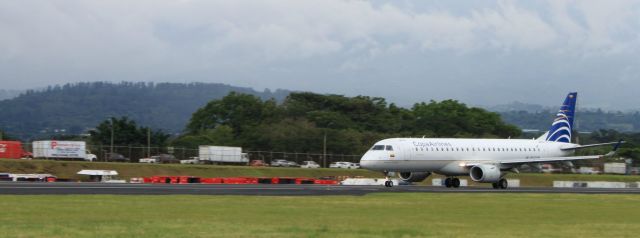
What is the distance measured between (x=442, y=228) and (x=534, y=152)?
167 ft

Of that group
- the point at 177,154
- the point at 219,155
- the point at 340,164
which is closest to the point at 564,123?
the point at 340,164

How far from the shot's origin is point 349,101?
557ft

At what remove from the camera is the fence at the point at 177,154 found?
111m

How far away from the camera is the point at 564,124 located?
83.8 meters

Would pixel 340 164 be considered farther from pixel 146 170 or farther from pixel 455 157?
pixel 455 157

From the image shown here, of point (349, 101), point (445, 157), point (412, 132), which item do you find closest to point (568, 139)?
point (445, 157)

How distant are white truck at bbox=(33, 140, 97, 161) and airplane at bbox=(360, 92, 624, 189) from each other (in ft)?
146

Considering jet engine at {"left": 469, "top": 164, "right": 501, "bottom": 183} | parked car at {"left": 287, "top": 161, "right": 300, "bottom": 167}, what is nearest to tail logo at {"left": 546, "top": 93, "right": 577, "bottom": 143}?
jet engine at {"left": 469, "top": 164, "right": 501, "bottom": 183}

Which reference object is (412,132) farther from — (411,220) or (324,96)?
(411,220)

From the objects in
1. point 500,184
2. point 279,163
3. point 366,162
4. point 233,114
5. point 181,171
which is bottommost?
point 500,184

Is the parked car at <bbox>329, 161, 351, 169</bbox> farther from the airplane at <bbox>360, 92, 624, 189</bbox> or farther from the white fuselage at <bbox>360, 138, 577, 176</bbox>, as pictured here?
the white fuselage at <bbox>360, 138, 577, 176</bbox>

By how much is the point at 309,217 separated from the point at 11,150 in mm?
71800

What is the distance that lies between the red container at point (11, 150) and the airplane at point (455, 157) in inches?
1709

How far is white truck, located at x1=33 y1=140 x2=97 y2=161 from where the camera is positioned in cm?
10394
